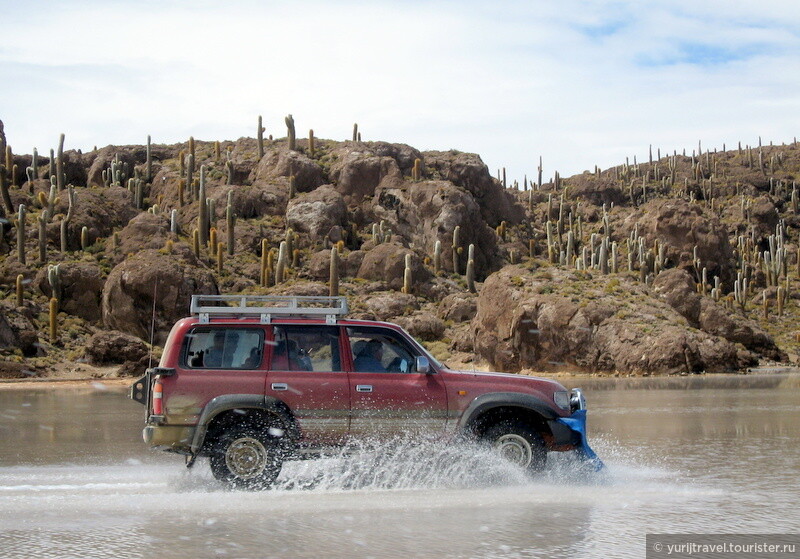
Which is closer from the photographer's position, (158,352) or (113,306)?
(158,352)

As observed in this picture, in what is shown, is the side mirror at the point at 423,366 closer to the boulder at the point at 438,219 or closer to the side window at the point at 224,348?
the side window at the point at 224,348

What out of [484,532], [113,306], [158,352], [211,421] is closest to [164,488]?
[211,421]

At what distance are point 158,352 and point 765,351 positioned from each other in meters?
35.7

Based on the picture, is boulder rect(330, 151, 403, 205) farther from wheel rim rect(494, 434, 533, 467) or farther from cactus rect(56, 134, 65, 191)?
wheel rim rect(494, 434, 533, 467)

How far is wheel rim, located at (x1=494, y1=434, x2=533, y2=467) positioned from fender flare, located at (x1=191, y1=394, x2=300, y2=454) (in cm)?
225

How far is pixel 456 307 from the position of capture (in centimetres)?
6694

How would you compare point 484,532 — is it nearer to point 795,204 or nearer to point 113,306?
point 113,306

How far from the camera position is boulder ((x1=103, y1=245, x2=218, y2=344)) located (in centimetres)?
5741

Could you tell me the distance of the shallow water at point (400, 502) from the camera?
8383 mm

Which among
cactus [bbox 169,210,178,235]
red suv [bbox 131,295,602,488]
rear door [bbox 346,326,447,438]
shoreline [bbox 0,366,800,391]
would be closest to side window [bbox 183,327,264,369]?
red suv [bbox 131,295,602,488]

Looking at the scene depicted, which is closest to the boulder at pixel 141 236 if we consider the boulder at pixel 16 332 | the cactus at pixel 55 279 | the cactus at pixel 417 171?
the cactus at pixel 55 279

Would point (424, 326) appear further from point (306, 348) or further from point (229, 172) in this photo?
point (306, 348)

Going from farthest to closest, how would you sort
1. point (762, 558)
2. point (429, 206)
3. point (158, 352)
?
point (429, 206) < point (158, 352) < point (762, 558)

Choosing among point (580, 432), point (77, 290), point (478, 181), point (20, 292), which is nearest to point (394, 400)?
point (580, 432)
